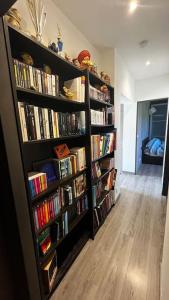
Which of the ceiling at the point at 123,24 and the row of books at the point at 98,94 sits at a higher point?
the ceiling at the point at 123,24

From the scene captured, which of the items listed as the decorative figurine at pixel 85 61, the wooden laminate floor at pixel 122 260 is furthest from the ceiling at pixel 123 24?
the wooden laminate floor at pixel 122 260

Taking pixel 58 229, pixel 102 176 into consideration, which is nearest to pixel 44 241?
pixel 58 229

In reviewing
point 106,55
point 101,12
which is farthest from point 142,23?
point 106,55

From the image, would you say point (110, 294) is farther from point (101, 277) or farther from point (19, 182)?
point (19, 182)

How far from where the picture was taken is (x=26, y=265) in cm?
95

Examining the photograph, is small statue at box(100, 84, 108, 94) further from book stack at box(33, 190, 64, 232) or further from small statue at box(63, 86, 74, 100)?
book stack at box(33, 190, 64, 232)

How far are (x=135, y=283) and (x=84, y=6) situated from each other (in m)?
2.82

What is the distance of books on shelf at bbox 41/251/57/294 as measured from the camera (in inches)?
47.6

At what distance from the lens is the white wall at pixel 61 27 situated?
3.92 ft

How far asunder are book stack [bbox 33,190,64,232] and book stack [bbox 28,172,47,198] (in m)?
0.11

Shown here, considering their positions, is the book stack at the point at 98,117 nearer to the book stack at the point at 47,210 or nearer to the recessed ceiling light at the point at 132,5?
the book stack at the point at 47,210

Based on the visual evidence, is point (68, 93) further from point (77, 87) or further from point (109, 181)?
point (109, 181)

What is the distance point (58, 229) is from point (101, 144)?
1.18m

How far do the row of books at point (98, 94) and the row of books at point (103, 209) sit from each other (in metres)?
1.49
